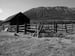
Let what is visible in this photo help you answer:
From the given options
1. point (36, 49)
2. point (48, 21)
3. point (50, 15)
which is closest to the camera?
point (36, 49)

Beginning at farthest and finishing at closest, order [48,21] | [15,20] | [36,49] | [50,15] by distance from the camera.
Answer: [50,15] → [48,21] → [15,20] → [36,49]

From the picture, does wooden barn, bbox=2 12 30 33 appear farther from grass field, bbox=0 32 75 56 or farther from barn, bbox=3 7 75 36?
grass field, bbox=0 32 75 56

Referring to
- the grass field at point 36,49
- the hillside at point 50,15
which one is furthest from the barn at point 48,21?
the grass field at point 36,49

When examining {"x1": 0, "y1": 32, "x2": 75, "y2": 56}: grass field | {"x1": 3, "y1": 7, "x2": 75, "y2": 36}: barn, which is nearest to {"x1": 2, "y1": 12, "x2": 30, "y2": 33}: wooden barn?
{"x1": 3, "y1": 7, "x2": 75, "y2": 36}: barn

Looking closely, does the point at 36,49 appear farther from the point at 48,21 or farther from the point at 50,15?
the point at 50,15

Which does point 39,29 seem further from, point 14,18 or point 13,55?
point 14,18

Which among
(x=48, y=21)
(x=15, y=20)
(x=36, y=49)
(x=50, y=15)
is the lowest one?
(x=36, y=49)

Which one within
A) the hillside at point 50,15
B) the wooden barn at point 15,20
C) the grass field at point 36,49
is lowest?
the grass field at point 36,49

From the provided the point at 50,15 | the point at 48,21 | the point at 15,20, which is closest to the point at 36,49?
the point at 15,20

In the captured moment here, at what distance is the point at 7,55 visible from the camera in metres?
3.52

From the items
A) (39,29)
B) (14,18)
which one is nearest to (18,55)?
(39,29)

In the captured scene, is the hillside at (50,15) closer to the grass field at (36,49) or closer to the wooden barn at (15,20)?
the wooden barn at (15,20)

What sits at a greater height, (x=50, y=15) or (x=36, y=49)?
(x=50, y=15)

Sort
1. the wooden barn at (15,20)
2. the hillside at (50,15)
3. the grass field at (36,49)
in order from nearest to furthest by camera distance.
Answer: the grass field at (36,49) → the wooden barn at (15,20) → the hillside at (50,15)
